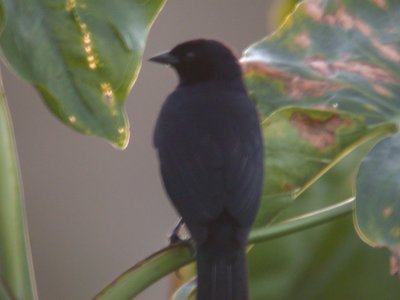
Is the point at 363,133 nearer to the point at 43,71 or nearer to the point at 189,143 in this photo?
the point at 189,143

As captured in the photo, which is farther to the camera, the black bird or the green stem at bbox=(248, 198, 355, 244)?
the black bird

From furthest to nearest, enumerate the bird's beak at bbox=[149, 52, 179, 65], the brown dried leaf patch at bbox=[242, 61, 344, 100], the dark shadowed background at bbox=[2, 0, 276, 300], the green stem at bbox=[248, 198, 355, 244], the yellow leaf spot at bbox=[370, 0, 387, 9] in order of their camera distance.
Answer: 1. the dark shadowed background at bbox=[2, 0, 276, 300]
2. the bird's beak at bbox=[149, 52, 179, 65]
3. the yellow leaf spot at bbox=[370, 0, 387, 9]
4. the brown dried leaf patch at bbox=[242, 61, 344, 100]
5. the green stem at bbox=[248, 198, 355, 244]

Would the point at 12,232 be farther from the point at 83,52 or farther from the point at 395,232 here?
the point at 395,232

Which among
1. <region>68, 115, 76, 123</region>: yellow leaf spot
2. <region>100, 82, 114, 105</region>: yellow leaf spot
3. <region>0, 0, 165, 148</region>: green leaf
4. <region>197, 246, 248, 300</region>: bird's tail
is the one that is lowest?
<region>197, 246, 248, 300</region>: bird's tail

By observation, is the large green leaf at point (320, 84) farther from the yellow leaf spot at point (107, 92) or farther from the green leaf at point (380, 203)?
the yellow leaf spot at point (107, 92)

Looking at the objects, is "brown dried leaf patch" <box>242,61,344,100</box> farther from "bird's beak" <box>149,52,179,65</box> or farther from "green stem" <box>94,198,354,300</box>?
"bird's beak" <box>149,52,179,65</box>

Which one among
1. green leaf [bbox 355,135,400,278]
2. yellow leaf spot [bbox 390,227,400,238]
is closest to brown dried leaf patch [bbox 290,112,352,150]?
green leaf [bbox 355,135,400,278]
